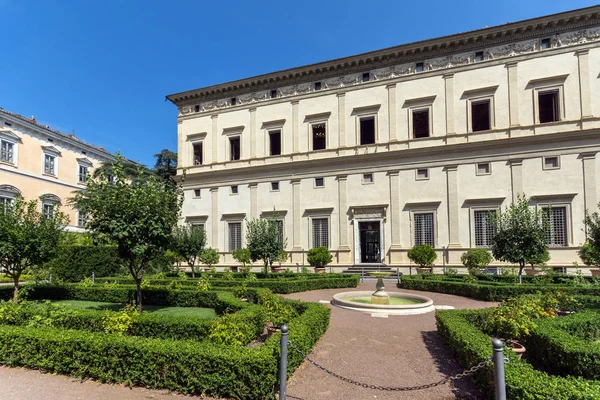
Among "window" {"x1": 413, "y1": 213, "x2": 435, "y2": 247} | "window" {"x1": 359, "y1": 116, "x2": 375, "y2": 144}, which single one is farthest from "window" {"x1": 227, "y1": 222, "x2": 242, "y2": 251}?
"window" {"x1": 413, "y1": 213, "x2": 435, "y2": 247}

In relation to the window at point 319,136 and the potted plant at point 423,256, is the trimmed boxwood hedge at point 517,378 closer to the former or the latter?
the potted plant at point 423,256

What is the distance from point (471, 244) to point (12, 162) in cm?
3460

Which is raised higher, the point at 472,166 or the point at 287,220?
the point at 472,166

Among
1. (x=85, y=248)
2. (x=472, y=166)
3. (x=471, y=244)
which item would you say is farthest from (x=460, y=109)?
(x=85, y=248)

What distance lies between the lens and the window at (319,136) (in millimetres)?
25422

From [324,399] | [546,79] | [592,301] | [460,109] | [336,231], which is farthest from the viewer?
[336,231]

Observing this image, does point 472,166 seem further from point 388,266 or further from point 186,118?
point 186,118

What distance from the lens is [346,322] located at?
928cm

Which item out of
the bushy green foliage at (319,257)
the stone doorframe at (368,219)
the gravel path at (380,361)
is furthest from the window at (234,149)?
the gravel path at (380,361)

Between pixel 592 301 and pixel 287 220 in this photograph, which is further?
pixel 287 220

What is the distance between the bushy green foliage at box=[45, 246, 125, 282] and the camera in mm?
19172

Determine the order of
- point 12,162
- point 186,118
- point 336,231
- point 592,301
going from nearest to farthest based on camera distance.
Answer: point 592,301, point 336,231, point 12,162, point 186,118

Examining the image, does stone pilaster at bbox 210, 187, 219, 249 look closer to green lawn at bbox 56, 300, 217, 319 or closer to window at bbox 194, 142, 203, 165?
window at bbox 194, 142, 203, 165

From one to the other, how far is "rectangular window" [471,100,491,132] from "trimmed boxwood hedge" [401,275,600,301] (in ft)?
37.1
